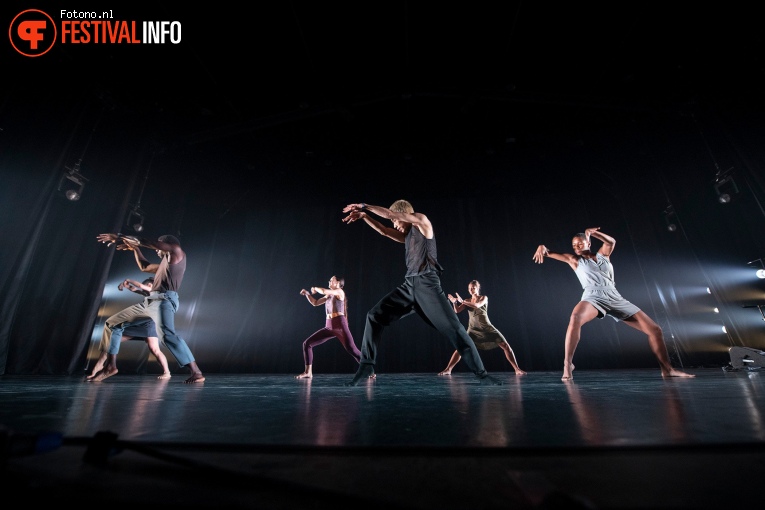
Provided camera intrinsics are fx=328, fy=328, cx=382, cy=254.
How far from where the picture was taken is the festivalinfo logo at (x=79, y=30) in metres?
4.27

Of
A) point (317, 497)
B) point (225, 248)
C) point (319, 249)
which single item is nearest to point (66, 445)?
point (317, 497)

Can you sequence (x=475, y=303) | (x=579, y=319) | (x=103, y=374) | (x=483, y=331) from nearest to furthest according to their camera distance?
(x=579, y=319) < (x=103, y=374) < (x=483, y=331) < (x=475, y=303)

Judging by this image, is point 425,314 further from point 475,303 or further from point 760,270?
point 760,270

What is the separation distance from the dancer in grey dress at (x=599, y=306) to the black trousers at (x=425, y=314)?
142cm

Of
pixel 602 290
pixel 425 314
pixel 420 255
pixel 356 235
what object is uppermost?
pixel 356 235

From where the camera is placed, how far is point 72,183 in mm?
5832

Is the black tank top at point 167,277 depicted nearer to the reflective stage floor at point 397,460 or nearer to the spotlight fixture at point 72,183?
the spotlight fixture at point 72,183

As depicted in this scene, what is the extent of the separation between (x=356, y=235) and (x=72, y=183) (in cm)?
582

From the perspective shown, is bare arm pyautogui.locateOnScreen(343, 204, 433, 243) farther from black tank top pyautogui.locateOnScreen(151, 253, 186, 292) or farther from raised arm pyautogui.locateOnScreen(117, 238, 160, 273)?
raised arm pyautogui.locateOnScreen(117, 238, 160, 273)

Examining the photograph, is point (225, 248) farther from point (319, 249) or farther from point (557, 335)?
point (557, 335)

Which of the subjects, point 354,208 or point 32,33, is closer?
point 354,208

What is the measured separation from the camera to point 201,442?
2.87 feet

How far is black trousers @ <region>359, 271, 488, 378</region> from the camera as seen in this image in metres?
2.72

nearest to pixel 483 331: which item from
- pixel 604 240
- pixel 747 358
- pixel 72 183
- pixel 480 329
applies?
pixel 480 329
